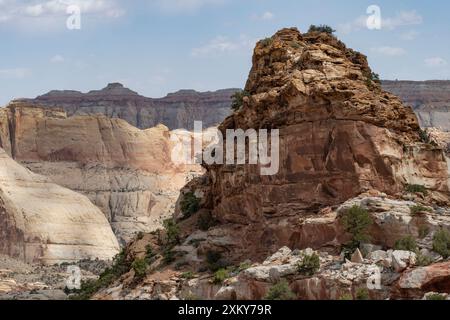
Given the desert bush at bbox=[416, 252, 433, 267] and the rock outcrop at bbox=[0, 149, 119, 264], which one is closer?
the desert bush at bbox=[416, 252, 433, 267]

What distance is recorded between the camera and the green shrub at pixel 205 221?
63.4m

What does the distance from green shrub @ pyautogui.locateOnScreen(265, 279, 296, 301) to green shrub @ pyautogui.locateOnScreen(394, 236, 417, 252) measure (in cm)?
569

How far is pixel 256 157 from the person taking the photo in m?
58.6

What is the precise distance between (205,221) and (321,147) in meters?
10.5

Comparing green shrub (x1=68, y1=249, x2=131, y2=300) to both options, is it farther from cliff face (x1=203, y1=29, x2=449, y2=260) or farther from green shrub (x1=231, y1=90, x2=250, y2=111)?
green shrub (x1=231, y1=90, x2=250, y2=111)

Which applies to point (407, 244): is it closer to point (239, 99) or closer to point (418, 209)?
point (418, 209)

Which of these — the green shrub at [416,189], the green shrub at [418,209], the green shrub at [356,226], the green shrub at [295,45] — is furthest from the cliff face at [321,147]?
the green shrub at [356,226]

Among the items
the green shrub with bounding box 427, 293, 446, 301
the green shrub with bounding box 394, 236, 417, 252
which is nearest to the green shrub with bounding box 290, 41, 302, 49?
the green shrub with bounding box 394, 236, 417, 252

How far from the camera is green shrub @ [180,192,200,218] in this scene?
222 feet

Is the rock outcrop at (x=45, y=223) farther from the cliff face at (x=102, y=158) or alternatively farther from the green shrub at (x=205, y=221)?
the green shrub at (x=205, y=221)

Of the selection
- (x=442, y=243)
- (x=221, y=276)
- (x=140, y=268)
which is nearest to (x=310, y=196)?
(x=221, y=276)

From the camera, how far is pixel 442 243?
49.0 metres

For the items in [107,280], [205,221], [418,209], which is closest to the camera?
[418,209]
